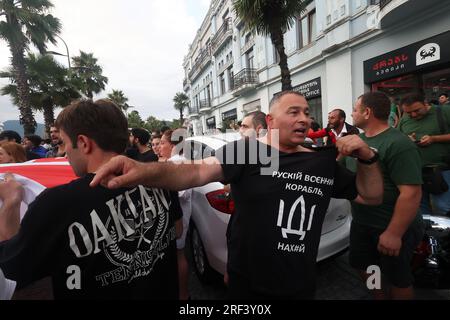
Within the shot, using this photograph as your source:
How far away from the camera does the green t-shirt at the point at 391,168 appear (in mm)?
1842

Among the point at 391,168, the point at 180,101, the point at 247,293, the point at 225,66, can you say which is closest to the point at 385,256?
the point at 391,168

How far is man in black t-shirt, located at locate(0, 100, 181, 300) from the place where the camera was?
108 centimetres

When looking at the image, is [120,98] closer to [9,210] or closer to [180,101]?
[180,101]

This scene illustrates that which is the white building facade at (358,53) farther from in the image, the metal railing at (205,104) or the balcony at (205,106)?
the metal railing at (205,104)

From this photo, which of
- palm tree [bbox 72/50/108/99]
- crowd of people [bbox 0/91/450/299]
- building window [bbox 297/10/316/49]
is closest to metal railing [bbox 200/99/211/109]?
palm tree [bbox 72/50/108/99]

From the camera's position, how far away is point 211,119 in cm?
3441

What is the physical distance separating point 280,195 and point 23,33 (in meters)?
17.3

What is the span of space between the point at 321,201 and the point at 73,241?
4.05ft

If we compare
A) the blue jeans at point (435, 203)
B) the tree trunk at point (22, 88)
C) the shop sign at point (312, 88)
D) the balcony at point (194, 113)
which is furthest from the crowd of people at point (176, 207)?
the balcony at point (194, 113)

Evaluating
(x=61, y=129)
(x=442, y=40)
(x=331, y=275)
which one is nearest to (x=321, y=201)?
(x=61, y=129)

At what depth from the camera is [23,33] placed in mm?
13570

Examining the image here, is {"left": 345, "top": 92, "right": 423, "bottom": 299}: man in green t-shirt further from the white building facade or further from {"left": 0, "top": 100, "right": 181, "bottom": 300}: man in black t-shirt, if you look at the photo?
the white building facade

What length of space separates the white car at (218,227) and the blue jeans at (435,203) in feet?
3.52

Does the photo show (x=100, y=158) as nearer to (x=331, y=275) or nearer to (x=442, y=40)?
(x=331, y=275)
